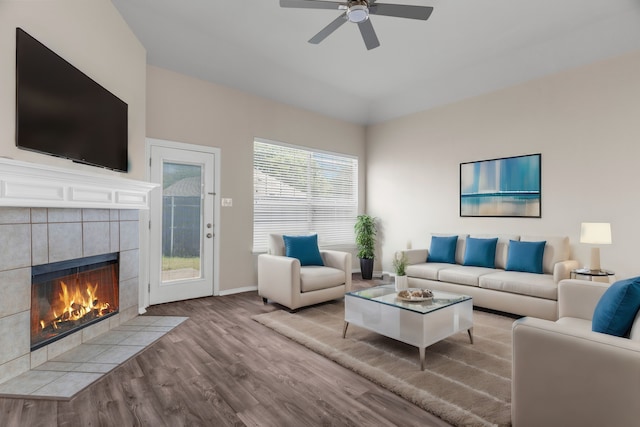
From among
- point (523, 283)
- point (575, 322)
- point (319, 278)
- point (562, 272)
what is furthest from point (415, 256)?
point (575, 322)

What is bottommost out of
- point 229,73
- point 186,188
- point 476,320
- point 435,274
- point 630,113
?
point 476,320

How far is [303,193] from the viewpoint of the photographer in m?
6.13

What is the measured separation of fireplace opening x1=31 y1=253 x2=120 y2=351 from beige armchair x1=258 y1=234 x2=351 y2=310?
5.60ft

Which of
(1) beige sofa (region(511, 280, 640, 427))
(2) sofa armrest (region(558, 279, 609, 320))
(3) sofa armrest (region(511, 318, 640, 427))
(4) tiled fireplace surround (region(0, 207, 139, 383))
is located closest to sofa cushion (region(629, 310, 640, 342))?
(1) beige sofa (region(511, 280, 640, 427))

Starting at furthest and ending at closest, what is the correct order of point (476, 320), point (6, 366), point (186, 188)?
point (186, 188), point (476, 320), point (6, 366)

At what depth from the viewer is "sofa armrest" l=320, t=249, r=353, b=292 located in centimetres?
464

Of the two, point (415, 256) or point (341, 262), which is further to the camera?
point (415, 256)

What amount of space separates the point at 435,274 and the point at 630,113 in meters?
2.97

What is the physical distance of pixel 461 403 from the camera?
2062 mm

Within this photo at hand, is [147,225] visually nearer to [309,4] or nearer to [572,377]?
[309,4]

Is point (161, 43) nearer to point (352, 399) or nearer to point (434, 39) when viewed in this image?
point (434, 39)

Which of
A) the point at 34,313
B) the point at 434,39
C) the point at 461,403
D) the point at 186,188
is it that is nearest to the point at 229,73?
the point at 186,188

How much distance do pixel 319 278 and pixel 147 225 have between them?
2292mm

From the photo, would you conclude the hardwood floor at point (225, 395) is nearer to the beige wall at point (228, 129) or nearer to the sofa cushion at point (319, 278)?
the sofa cushion at point (319, 278)
